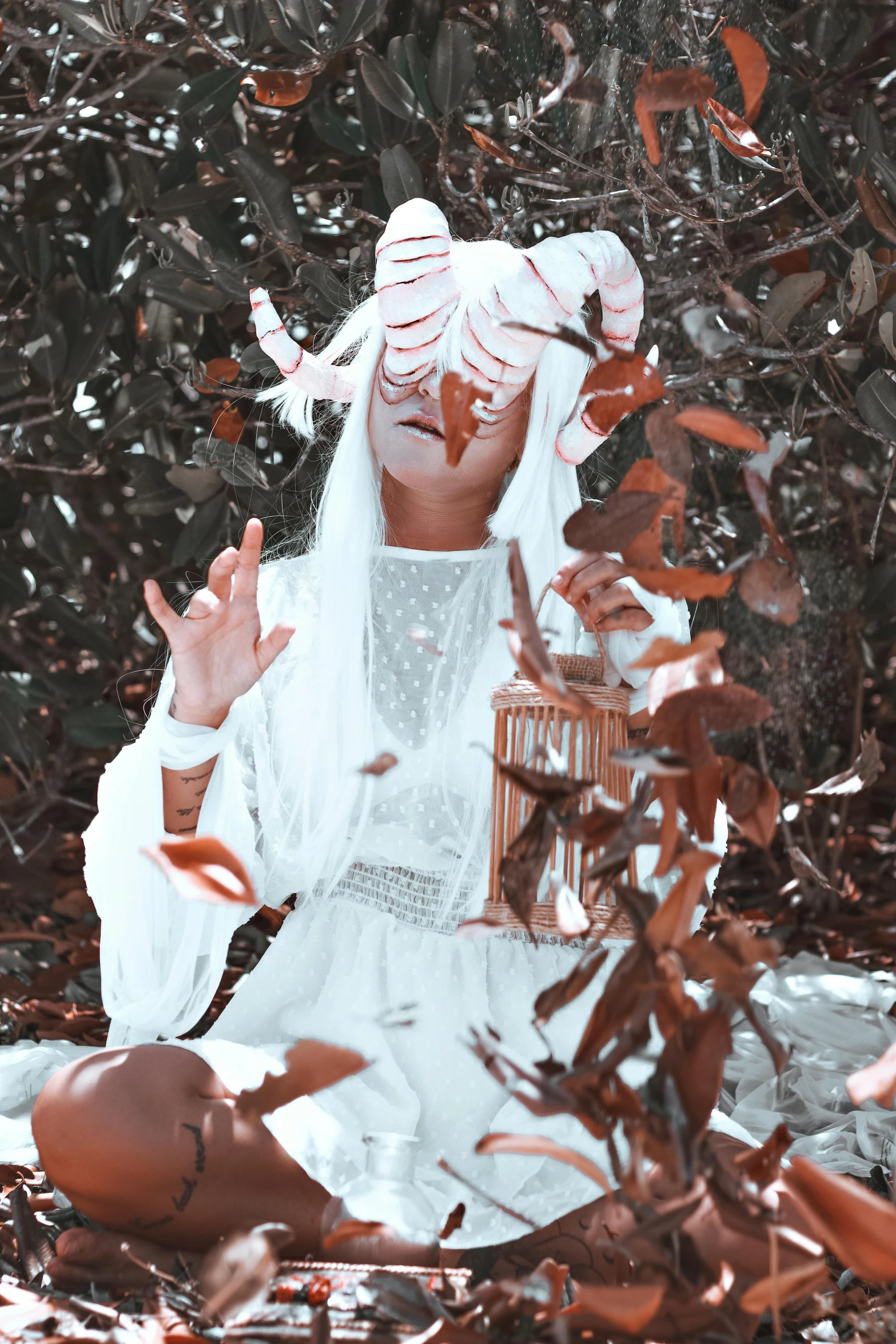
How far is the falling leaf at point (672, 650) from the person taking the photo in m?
0.76

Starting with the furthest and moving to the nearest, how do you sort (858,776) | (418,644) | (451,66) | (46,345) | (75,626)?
(75,626) < (46,345) < (451,66) < (418,644) < (858,776)

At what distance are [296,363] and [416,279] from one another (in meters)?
0.21

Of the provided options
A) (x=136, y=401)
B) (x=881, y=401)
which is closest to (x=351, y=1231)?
(x=881, y=401)

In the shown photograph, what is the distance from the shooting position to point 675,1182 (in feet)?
2.54

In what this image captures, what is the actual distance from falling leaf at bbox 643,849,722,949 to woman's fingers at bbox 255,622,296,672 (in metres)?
0.56

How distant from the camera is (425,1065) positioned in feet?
4.19

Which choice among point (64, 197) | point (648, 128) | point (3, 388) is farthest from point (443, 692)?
point (64, 197)

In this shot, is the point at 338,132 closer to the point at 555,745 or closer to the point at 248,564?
the point at 248,564

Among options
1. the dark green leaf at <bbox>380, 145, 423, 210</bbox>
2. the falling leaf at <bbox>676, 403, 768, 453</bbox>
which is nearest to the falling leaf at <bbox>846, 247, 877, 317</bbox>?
the dark green leaf at <bbox>380, 145, 423, 210</bbox>

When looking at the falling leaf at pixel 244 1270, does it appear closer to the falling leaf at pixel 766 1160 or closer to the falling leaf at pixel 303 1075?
Result: the falling leaf at pixel 303 1075

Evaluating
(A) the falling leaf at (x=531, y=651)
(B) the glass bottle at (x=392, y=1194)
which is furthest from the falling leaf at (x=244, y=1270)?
(A) the falling leaf at (x=531, y=651)

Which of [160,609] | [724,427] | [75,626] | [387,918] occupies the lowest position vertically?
[387,918]

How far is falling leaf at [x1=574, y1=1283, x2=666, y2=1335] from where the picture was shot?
0.70 metres

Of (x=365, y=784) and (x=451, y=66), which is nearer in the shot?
(x=365, y=784)
